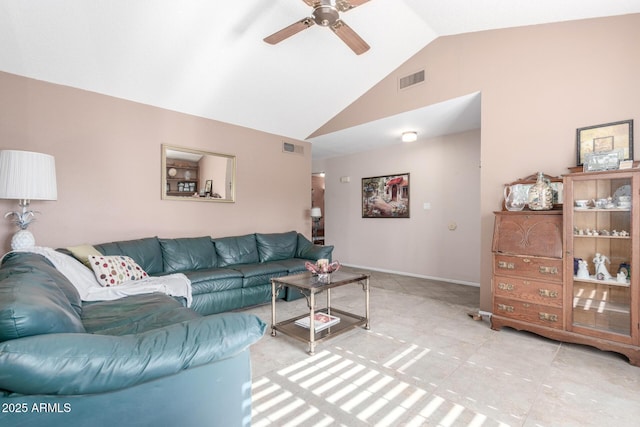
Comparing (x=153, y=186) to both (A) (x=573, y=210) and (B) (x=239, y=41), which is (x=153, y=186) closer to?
(B) (x=239, y=41)

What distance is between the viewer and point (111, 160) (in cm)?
348

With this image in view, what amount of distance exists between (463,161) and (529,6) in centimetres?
247

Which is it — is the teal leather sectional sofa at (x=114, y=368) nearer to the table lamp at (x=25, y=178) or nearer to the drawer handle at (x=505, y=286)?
the table lamp at (x=25, y=178)

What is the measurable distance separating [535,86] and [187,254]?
4145 millimetres

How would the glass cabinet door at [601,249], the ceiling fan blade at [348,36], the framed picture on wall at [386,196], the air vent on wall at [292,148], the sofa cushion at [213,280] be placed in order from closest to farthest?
1. the glass cabinet door at [601,249]
2. the ceiling fan blade at [348,36]
3. the sofa cushion at [213,280]
4. the air vent on wall at [292,148]
5. the framed picture on wall at [386,196]

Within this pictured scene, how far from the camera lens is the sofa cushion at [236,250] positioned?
157 inches

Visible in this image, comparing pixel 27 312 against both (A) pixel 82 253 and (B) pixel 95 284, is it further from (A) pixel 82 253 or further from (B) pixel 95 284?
(A) pixel 82 253

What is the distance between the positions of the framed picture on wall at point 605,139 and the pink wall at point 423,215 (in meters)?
2.05

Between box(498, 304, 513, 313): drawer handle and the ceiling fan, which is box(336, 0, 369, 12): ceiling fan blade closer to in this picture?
the ceiling fan

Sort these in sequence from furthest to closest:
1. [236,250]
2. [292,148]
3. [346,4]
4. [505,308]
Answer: [292,148], [236,250], [505,308], [346,4]

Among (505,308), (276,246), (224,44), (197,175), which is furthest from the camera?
(276,246)

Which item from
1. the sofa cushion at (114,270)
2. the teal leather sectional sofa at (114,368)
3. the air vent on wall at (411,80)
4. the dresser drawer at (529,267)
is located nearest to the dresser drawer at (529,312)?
the dresser drawer at (529,267)

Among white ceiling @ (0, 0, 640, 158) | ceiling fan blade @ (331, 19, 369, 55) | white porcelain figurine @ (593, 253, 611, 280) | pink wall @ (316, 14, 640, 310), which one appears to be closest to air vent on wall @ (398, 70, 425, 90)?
pink wall @ (316, 14, 640, 310)

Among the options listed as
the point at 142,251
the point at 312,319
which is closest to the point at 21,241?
the point at 142,251
